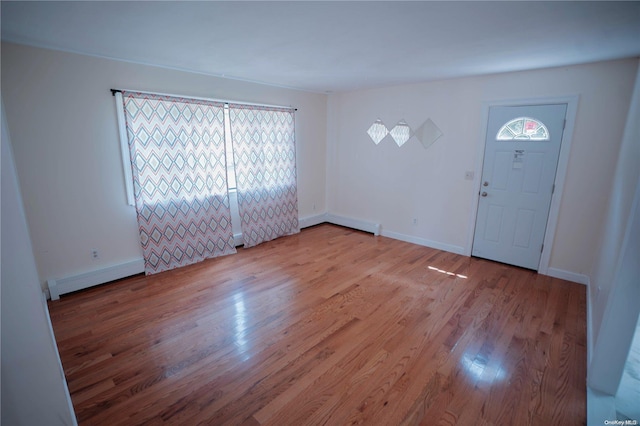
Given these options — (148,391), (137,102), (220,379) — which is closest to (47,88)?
(137,102)

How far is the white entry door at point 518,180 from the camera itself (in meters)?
3.45

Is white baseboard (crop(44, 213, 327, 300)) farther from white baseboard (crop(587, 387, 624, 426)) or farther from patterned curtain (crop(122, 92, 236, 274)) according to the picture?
white baseboard (crop(587, 387, 624, 426))

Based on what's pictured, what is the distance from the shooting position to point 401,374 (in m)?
2.10

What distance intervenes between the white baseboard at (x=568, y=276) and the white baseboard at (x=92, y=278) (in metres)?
4.97

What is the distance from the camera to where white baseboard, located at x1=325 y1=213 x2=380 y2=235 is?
203 inches

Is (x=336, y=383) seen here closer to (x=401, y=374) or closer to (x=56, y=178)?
(x=401, y=374)

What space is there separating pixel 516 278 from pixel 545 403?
6.43 feet

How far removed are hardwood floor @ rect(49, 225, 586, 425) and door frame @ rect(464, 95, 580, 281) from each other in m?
0.22

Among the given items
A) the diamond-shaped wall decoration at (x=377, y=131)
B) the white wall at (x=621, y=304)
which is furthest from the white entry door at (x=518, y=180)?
the diamond-shaped wall decoration at (x=377, y=131)

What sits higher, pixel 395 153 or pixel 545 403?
pixel 395 153

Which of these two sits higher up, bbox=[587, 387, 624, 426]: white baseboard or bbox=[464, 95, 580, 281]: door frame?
bbox=[464, 95, 580, 281]: door frame

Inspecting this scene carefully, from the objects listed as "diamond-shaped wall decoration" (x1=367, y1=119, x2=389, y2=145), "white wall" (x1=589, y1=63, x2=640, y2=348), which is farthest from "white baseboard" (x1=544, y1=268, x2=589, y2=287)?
"diamond-shaped wall decoration" (x1=367, y1=119, x2=389, y2=145)

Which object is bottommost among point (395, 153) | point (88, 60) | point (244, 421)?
point (244, 421)

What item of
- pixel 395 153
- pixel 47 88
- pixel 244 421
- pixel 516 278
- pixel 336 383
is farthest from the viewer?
pixel 395 153
